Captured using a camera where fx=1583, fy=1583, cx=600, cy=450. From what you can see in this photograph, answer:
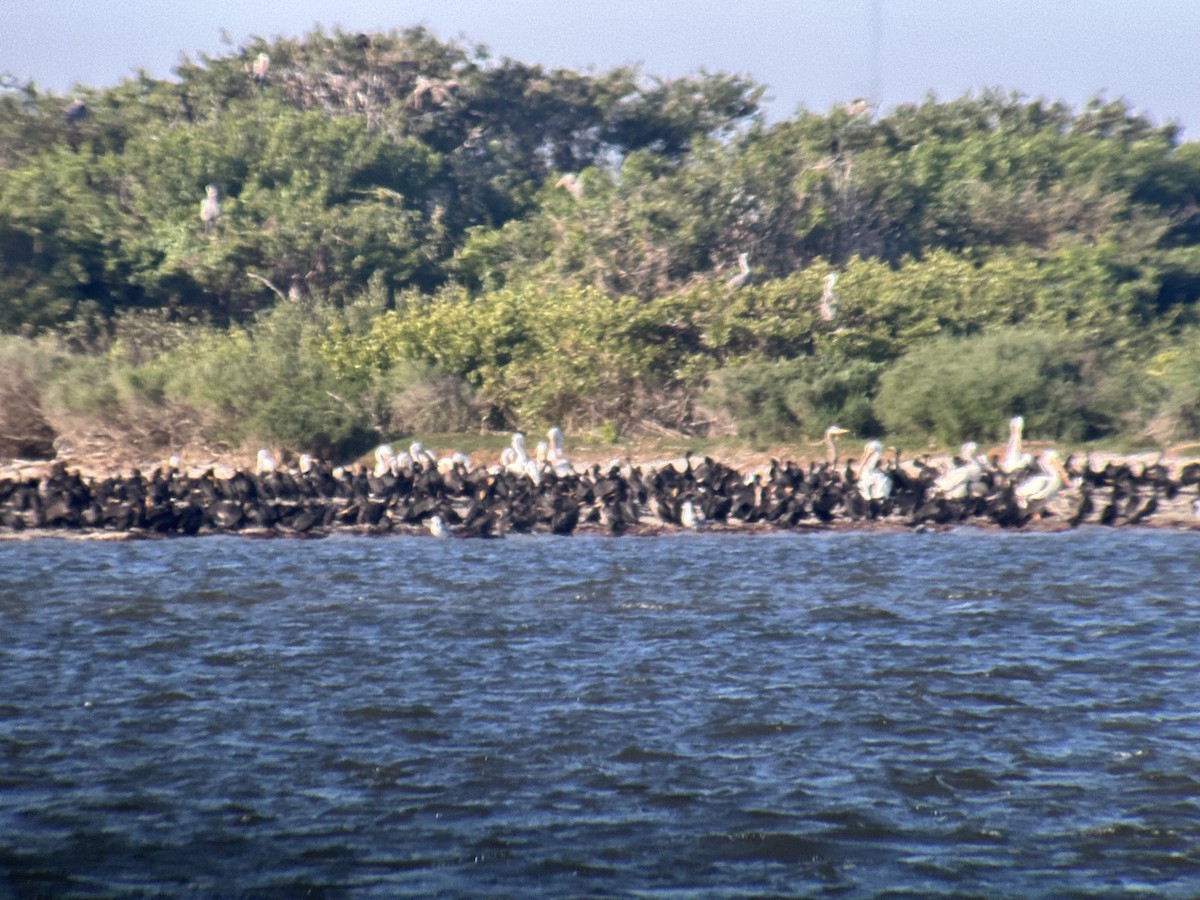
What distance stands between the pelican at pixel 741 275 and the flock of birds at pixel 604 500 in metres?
7.94

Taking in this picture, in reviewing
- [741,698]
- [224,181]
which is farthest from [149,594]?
[224,181]

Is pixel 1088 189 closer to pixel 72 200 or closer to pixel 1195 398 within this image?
pixel 1195 398

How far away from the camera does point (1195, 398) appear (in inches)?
982

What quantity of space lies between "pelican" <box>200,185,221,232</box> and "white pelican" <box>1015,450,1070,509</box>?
20.3 metres

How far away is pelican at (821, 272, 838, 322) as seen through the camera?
28203mm

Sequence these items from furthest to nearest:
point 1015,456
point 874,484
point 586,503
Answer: point 1015,456, point 586,503, point 874,484

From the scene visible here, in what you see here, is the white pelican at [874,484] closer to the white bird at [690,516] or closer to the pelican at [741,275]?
the white bird at [690,516]

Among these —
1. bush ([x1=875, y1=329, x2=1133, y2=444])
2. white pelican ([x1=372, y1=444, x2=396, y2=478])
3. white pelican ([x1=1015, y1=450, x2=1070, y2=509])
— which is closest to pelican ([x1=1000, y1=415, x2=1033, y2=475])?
white pelican ([x1=1015, y1=450, x2=1070, y2=509])

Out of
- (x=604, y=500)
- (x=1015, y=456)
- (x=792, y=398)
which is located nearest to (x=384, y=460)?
(x=604, y=500)

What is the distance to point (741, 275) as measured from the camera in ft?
98.3

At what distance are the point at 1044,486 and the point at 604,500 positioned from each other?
18.4 feet

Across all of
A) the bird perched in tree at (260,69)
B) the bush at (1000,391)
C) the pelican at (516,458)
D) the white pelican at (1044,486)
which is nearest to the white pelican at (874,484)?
the white pelican at (1044,486)

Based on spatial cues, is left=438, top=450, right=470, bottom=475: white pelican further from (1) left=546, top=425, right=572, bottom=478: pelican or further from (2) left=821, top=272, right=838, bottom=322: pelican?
(2) left=821, top=272, right=838, bottom=322: pelican

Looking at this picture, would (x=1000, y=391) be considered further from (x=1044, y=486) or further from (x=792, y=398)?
(x=1044, y=486)
